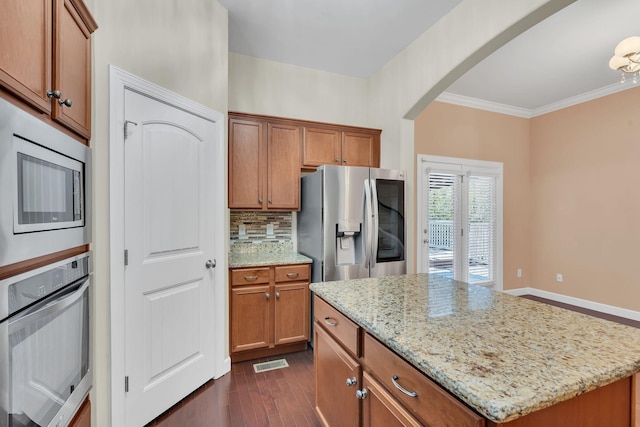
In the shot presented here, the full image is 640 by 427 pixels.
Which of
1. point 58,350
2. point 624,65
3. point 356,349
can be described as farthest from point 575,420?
point 624,65

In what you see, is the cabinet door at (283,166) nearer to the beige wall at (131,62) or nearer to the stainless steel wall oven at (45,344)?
the beige wall at (131,62)

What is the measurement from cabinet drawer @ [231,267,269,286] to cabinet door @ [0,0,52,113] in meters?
1.82

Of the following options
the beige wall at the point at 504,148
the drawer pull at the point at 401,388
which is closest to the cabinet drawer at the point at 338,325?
the drawer pull at the point at 401,388

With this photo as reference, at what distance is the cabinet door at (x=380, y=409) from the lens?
96 cm

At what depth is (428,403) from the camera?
84 cm

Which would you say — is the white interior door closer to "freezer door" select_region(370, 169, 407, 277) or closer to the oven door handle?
the oven door handle

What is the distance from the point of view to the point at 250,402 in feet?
6.85

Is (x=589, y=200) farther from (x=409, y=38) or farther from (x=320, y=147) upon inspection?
(x=320, y=147)

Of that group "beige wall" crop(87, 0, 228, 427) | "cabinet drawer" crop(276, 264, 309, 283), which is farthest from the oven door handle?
"cabinet drawer" crop(276, 264, 309, 283)

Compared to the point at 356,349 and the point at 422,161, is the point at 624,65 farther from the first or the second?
the point at 356,349

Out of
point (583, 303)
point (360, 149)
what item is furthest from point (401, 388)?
point (583, 303)

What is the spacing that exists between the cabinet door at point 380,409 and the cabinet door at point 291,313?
1.63 meters

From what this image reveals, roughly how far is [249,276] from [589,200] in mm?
4748

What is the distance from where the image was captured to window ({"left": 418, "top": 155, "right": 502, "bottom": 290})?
4172 millimetres
